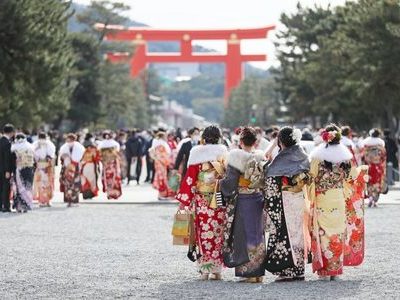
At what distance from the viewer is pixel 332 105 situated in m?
61.2

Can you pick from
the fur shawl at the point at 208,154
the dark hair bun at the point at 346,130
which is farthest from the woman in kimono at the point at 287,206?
the dark hair bun at the point at 346,130

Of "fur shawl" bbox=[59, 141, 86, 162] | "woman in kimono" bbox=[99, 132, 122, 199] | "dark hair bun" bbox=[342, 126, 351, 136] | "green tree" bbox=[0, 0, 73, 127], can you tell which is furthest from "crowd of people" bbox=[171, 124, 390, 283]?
"green tree" bbox=[0, 0, 73, 127]

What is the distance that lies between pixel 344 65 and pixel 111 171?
29507mm

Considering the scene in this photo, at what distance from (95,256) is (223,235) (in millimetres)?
2880

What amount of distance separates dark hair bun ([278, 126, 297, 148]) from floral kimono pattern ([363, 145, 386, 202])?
13403 millimetres

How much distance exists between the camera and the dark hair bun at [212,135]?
1286cm

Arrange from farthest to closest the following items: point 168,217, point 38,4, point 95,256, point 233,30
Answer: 1. point 233,30
2. point 38,4
3. point 168,217
4. point 95,256

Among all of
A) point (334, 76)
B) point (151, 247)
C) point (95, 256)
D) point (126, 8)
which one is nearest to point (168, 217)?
point (151, 247)

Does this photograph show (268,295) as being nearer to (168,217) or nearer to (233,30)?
(168,217)

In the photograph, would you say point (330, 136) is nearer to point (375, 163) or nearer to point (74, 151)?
point (375, 163)

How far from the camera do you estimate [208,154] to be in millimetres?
12773

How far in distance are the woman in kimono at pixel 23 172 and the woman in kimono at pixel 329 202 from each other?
485 inches

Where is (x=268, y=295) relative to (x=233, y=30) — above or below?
below

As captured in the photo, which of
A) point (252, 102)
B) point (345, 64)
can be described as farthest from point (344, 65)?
point (252, 102)
